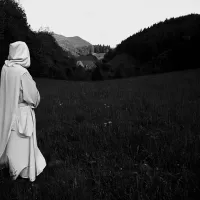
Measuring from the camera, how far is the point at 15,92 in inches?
115

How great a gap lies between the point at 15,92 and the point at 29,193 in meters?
1.48

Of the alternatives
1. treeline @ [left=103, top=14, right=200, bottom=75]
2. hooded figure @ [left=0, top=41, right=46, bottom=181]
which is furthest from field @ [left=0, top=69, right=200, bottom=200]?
treeline @ [left=103, top=14, right=200, bottom=75]

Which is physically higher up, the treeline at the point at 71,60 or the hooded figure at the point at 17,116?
the treeline at the point at 71,60

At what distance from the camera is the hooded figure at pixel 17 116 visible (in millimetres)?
2947

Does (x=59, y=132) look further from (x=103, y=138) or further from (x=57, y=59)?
(x=57, y=59)

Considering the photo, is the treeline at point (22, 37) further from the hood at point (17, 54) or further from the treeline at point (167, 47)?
the treeline at point (167, 47)

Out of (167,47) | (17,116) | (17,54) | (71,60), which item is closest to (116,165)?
(17,116)

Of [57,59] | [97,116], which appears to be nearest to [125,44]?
[57,59]

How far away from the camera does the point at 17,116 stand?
3.04 m

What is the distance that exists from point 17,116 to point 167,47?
67221mm

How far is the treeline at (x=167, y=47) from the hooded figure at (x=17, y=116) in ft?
124

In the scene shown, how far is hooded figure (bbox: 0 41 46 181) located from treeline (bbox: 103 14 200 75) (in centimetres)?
3787

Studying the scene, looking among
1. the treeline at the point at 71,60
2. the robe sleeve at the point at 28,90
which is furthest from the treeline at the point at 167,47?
the robe sleeve at the point at 28,90

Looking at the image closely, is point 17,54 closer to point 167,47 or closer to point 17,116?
point 17,116
